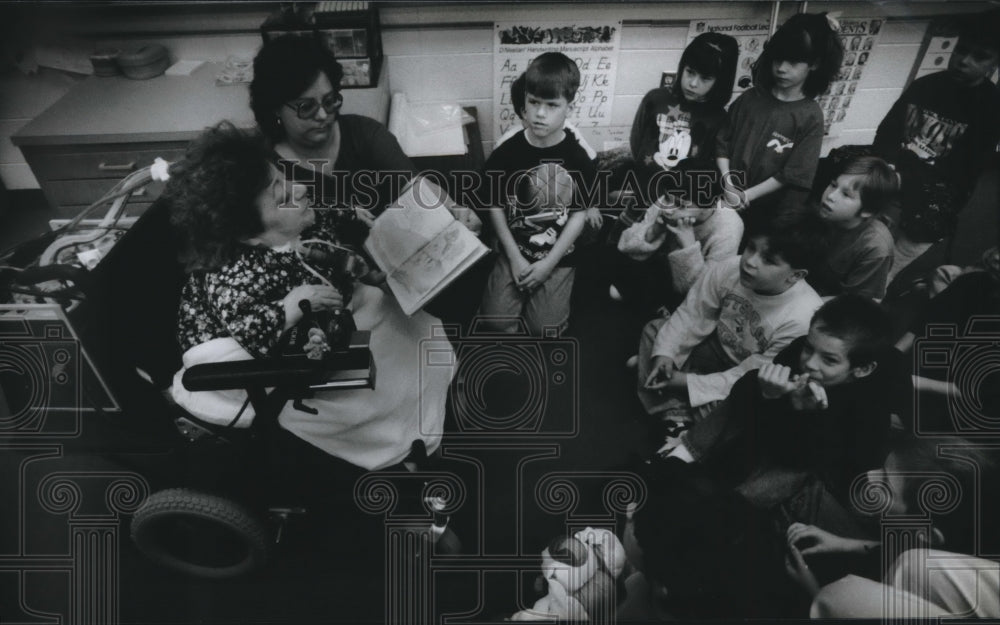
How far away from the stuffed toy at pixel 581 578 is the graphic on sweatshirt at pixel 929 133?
110 cm

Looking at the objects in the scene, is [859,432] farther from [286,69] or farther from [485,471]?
[286,69]

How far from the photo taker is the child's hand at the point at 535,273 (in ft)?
5.21

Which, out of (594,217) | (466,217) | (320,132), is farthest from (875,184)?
(320,132)

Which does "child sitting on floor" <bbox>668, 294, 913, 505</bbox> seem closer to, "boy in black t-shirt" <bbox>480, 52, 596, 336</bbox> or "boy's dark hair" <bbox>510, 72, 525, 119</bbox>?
"boy in black t-shirt" <bbox>480, 52, 596, 336</bbox>

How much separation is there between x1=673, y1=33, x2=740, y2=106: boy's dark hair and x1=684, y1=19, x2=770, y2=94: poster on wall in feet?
0.05

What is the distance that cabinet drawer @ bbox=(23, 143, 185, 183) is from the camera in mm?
Result: 1487

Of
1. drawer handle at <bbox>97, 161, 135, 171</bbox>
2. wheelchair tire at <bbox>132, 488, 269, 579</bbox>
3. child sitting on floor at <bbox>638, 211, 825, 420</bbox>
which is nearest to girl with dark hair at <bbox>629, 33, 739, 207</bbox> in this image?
child sitting on floor at <bbox>638, 211, 825, 420</bbox>

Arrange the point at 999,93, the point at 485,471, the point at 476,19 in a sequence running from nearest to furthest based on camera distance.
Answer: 1. the point at 999,93
2. the point at 476,19
3. the point at 485,471

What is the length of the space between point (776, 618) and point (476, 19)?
1443 millimetres

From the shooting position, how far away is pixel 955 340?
4.11ft

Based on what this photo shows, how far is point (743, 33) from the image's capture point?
1298mm

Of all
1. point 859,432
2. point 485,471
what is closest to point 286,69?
point 485,471

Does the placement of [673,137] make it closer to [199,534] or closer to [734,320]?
[734,320]

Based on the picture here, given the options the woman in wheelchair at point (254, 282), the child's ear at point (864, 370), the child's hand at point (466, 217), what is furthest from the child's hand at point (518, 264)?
the child's ear at point (864, 370)
